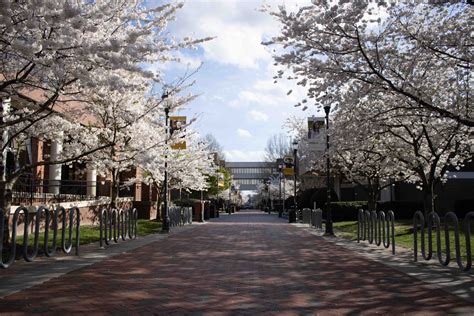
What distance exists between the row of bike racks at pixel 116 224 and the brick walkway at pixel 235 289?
268 centimetres

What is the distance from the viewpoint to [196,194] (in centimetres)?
5938

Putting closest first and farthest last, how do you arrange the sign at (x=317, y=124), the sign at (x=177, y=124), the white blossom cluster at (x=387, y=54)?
the white blossom cluster at (x=387, y=54), the sign at (x=177, y=124), the sign at (x=317, y=124)

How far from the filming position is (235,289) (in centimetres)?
765

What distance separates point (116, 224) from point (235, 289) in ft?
30.0

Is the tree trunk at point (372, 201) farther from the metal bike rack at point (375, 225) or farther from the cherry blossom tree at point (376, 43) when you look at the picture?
the cherry blossom tree at point (376, 43)

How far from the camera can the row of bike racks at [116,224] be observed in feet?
46.3

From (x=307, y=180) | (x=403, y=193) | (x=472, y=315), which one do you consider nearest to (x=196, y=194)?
(x=307, y=180)

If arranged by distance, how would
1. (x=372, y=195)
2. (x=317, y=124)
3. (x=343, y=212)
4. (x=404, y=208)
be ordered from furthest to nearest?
1. (x=343, y=212)
2. (x=404, y=208)
3. (x=372, y=195)
4. (x=317, y=124)

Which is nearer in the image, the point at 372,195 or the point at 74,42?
the point at 74,42

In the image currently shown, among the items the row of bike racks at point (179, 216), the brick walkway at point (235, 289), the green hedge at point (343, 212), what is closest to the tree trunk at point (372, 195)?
the green hedge at point (343, 212)

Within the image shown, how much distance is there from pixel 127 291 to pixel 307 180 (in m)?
49.1

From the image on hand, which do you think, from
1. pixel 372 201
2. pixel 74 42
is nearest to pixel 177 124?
pixel 372 201

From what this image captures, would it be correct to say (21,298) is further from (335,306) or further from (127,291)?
(335,306)

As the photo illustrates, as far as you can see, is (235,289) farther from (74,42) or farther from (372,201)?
(372,201)
